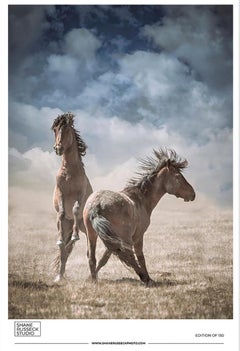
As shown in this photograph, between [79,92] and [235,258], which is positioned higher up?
[79,92]

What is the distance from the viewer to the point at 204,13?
638 centimetres

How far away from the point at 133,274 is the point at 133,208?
77 cm

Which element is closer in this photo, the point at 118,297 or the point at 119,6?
the point at 118,297

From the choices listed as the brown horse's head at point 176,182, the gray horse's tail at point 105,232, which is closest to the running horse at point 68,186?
the gray horse's tail at point 105,232

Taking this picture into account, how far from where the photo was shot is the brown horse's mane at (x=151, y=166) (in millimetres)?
6727

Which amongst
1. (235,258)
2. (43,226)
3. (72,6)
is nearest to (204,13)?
(72,6)

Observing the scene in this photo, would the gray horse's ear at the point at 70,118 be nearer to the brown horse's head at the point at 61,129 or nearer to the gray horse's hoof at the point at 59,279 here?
the brown horse's head at the point at 61,129

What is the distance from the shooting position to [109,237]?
5.90 m

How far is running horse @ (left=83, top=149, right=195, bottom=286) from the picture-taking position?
5984 millimetres

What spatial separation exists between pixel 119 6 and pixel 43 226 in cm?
278
